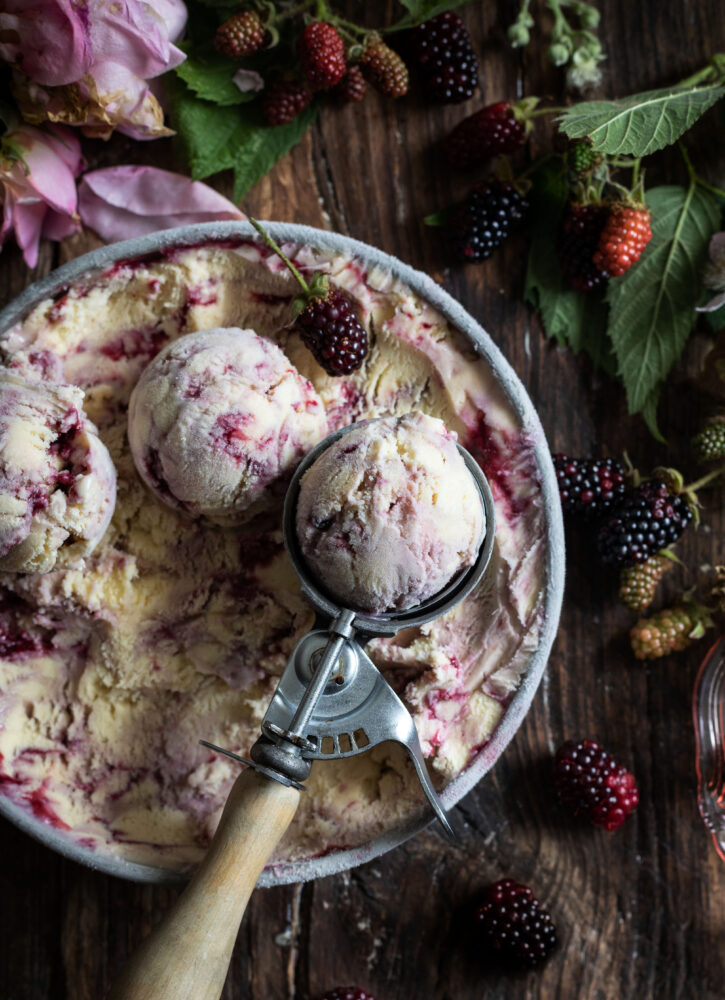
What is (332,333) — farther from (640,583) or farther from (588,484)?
(640,583)

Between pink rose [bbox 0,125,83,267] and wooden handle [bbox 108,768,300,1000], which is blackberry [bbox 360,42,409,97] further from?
wooden handle [bbox 108,768,300,1000]

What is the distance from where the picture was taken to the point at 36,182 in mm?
1377

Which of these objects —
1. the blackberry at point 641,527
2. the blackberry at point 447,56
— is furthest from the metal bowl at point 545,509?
the blackberry at point 447,56

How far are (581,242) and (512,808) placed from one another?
996 mm

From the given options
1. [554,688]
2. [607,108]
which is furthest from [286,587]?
[607,108]

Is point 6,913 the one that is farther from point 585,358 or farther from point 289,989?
point 585,358

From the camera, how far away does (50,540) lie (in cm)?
117

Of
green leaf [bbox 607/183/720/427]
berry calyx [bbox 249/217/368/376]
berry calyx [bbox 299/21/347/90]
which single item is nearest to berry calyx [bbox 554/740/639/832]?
green leaf [bbox 607/183/720/427]

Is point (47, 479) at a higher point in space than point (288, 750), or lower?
higher

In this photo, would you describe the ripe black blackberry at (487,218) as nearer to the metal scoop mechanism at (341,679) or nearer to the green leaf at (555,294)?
the green leaf at (555,294)

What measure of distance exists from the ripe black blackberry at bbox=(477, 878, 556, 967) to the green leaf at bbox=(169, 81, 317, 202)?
129 cm

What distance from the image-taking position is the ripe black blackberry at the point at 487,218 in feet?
4.71

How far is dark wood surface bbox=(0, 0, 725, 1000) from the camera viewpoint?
1.48m

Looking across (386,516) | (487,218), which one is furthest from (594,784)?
(487,218)
